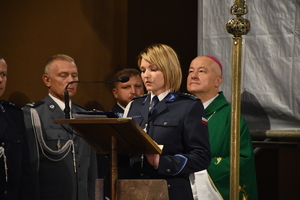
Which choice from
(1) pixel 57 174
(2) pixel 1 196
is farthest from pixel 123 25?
(2) pixel 1 196

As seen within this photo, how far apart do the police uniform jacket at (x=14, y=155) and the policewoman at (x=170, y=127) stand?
0.78 meters

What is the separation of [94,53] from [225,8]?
110 cm

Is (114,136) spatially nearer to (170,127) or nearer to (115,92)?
(170,127)

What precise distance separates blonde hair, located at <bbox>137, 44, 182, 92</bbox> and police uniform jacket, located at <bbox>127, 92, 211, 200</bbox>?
0.08 m

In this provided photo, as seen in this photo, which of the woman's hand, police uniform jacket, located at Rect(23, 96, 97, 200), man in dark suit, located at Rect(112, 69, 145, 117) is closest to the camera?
the woman's hand

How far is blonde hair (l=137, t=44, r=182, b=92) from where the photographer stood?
8.44ft

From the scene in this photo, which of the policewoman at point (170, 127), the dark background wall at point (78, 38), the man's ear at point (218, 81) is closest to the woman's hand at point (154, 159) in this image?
the policewoman at point (170, 127)

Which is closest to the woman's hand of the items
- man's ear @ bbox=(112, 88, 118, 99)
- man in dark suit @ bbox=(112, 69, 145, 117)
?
man in dark suit @ bbox=(112, 69, 145, 117)

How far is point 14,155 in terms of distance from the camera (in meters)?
3.10

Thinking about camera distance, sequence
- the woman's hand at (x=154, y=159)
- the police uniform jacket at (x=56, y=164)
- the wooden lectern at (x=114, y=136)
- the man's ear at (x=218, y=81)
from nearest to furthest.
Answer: the wooden lectern at (x=114, y=136)
the woman's hand at (x=154, y=159)
the police uniform jacket at (x=56, y=164)
the man's ear at (x=218, y=81)

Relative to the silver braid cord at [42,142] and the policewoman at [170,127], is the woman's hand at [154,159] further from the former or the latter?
the silver braid cord at [42,142]

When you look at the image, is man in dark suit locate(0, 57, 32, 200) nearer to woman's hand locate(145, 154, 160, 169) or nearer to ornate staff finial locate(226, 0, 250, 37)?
woman's hand locate(145, 154, 160, 169)

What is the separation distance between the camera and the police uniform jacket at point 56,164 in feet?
10.7

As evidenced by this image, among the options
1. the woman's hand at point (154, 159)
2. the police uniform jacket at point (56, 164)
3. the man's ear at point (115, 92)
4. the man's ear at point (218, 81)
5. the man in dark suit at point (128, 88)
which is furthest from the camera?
the man's ear at point (115, 92)
